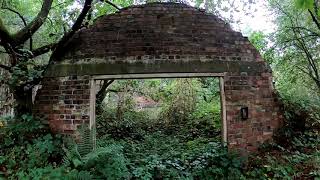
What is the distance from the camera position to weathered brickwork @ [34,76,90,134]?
6.76 metres

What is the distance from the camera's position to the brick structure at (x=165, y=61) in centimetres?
680

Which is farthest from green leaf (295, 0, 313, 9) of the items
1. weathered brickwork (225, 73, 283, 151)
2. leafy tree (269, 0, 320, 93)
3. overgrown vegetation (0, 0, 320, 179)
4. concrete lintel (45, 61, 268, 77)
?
leafy tree (269, 0, 320, 93)

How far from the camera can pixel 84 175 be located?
5.04 metres

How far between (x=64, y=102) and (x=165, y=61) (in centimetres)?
219

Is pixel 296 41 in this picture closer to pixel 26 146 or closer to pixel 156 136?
pixel 156 136

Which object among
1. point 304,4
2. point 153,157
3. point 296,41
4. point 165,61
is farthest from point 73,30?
point 296,41

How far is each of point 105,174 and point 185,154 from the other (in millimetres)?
2525

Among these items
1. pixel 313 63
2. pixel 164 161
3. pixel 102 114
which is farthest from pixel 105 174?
pixel 313 63

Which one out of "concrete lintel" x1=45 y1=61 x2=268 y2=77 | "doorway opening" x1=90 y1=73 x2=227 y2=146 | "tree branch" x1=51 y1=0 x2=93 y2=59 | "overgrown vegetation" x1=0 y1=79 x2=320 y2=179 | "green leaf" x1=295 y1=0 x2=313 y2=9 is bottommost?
"overgrown vegetation" x1=0 y1=79 x2=320 y2=179

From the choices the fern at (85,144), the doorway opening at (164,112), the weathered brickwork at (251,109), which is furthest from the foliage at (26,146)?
the weathered brickwork at (251,109)

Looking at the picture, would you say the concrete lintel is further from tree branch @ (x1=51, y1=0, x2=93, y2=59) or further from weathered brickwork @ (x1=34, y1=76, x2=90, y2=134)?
tree branch @ (x1=51, y1=0, x2=93, y2=59)

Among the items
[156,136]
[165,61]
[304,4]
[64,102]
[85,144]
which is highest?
[165,61]

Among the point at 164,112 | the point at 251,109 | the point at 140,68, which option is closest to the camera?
the point at 140,68

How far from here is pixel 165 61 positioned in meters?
6.82
